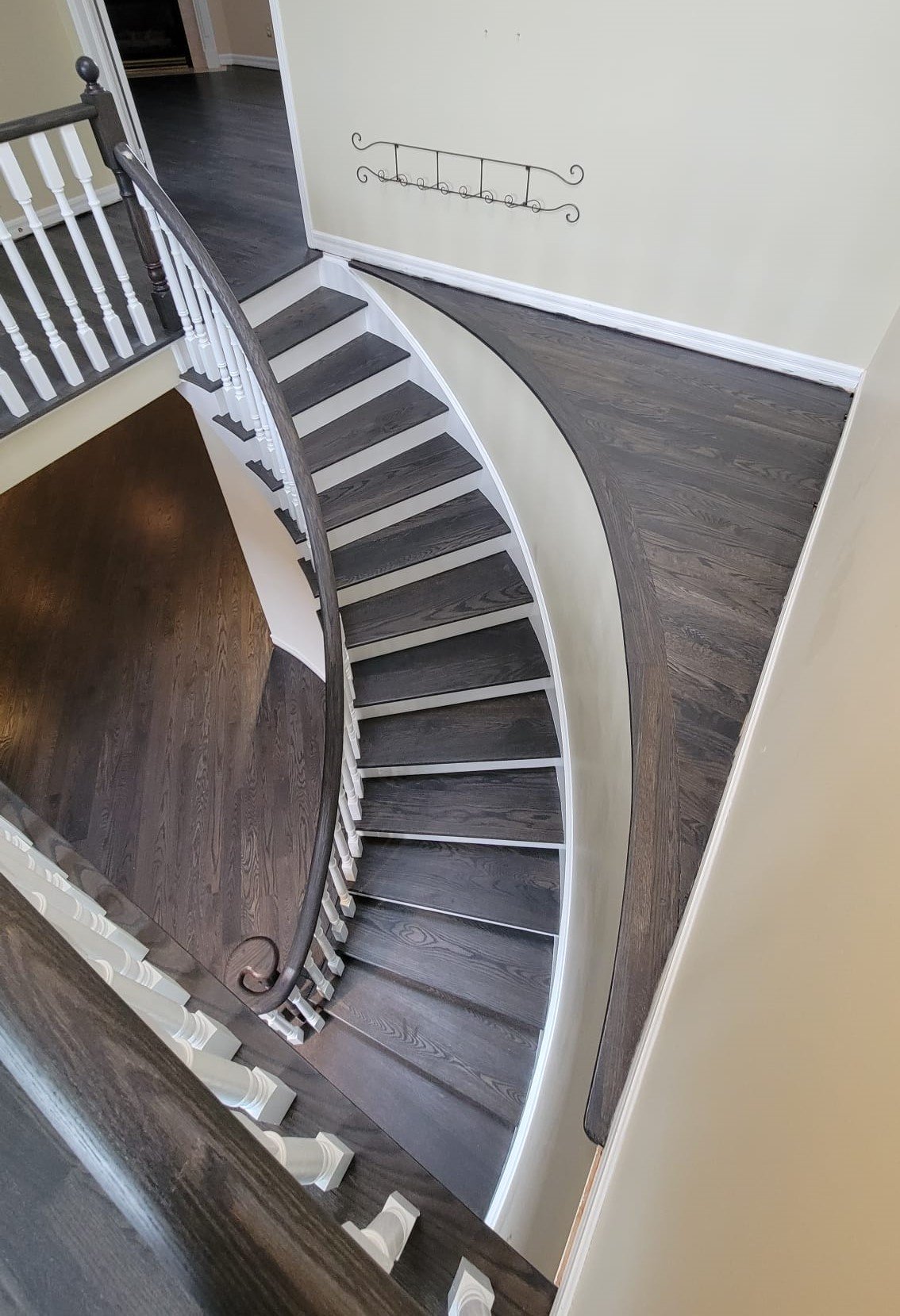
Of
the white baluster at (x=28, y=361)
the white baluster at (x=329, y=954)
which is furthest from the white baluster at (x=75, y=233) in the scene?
the white baluster at (x=329, y=954)

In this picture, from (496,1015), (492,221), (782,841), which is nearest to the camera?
(782,841)

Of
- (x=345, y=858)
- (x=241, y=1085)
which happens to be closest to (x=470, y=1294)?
(x=241, y=1085)

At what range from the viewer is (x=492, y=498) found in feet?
A: 11.9

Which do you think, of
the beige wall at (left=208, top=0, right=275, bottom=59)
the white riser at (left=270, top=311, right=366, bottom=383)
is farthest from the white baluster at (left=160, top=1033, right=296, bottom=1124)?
the beige wall at (left=208, top=0, right=275, bottom=59)

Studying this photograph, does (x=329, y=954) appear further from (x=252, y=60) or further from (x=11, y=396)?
(x=252, y=60)

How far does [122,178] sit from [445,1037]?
3.38 meters

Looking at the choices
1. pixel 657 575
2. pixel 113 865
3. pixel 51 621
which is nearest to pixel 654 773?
pixel 657 575

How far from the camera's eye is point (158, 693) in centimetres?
449

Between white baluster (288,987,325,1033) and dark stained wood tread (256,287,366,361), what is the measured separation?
9.58ft

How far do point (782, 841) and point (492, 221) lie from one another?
317 cm

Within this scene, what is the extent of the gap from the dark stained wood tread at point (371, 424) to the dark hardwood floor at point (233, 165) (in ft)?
2.48

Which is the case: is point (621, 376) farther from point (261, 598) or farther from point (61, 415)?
point (261, 598)

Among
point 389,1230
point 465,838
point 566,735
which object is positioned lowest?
point 389,1230

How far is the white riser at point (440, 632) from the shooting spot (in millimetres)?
3316
